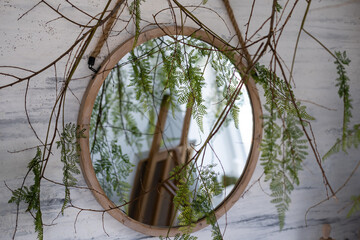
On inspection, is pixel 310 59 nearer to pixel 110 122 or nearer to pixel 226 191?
pixel 226 191

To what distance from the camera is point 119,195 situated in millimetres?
1103

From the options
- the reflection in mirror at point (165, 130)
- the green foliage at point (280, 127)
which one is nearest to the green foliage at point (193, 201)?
the reflection in mirror at point (165, 130)

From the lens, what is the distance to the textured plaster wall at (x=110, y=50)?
38.4 inches

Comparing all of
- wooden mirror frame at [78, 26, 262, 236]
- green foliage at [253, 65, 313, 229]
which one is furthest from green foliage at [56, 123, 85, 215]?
green foliage at [253, 65, 313, 229]

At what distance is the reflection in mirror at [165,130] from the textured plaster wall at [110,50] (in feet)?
0.26

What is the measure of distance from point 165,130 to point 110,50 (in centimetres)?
37

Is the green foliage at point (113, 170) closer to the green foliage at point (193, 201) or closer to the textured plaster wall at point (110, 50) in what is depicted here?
the textured plaster wall at point (110, 50)

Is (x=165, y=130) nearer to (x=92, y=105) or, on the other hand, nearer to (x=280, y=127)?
(x=92, y=105)

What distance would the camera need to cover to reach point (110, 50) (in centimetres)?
105

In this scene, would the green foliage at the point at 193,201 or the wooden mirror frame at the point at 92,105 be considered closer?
the green foliage at the point at 193,201

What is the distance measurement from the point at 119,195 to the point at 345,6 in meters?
0.93

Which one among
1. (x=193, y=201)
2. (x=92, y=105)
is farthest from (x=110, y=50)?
(x=193, y=201)

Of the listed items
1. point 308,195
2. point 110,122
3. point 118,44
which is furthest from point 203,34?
point 308,195

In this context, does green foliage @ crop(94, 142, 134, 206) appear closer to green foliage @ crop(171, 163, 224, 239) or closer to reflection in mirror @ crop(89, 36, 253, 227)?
reflection in mirror @ crop(89, 36, 253, 227)
